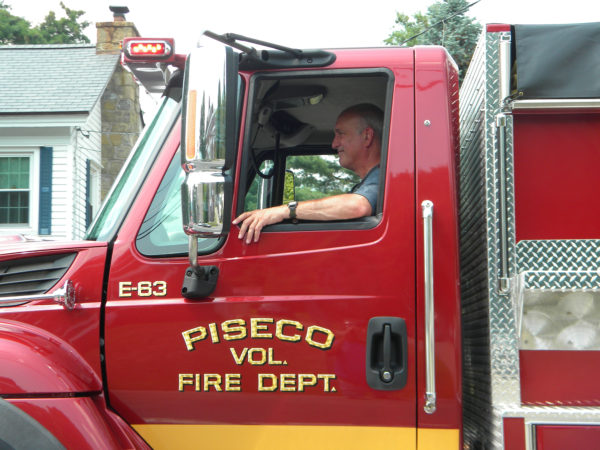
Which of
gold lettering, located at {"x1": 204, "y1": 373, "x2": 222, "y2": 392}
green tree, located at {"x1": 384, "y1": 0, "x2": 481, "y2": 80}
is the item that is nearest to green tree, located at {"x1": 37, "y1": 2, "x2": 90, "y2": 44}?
green tree, located at {"x1": 384, "y1": 0, "x2": 481, "y2": 80}

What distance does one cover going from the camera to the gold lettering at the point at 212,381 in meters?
2.56

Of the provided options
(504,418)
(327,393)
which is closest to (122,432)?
(327,393)

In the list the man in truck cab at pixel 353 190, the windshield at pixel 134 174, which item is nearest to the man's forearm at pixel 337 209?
the man in truck cab at pixel 353 190

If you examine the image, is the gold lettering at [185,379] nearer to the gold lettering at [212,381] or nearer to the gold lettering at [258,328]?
the gold lettering at [212,381]

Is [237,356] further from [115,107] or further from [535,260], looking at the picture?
[115,107]

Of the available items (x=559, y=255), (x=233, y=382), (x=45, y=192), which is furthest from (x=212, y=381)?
(x=45, y=192)

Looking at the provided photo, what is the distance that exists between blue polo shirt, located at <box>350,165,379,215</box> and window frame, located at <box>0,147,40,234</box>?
13522 millimetres

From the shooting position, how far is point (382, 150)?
8.96ft

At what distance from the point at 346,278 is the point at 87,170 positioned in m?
15.6

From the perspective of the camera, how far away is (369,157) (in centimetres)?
302

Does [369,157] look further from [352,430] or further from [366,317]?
[352,430]

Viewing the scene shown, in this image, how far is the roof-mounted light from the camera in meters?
2.68

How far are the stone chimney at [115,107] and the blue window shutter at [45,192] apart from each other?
2827 millimetres

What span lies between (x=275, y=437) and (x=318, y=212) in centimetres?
83
